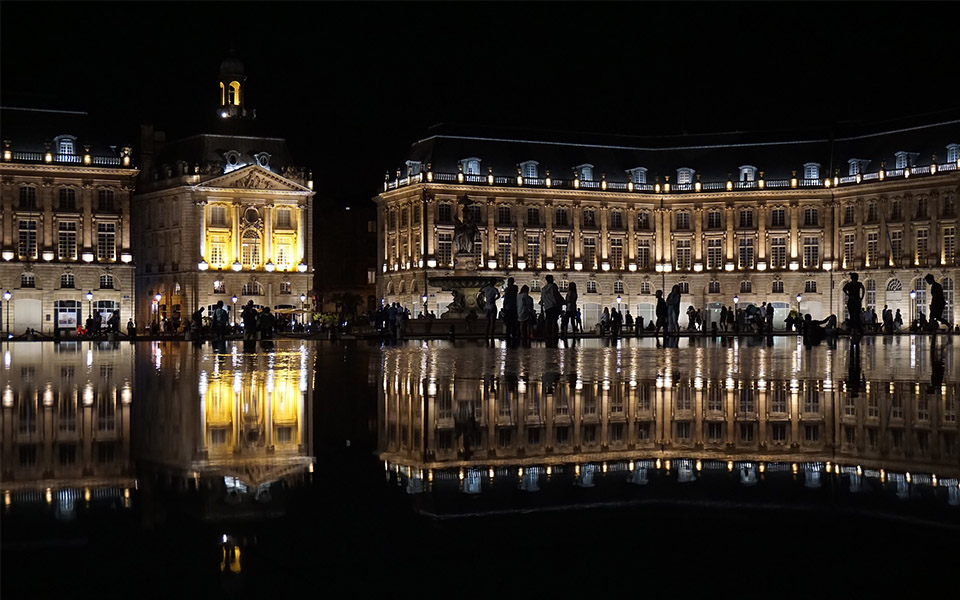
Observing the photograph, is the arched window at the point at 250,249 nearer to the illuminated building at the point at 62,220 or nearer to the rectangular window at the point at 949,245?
the illuminated building at the point at 62,220

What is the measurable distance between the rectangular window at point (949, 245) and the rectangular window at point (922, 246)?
122cm

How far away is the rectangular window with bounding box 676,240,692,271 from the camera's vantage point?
95.2 metres

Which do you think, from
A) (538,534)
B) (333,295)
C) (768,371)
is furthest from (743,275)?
(538,534)

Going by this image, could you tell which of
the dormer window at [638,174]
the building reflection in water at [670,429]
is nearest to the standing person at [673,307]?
the building reflection in water at [670,429]

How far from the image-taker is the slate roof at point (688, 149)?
290 ft

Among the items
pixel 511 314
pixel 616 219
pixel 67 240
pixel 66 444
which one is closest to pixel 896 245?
pixel 616 219

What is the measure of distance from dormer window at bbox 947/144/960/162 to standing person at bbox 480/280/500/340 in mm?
41160

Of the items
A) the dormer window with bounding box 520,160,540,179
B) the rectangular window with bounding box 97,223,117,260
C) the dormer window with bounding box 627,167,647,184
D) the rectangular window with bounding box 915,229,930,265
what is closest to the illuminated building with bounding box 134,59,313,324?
the rectangular window with bounding box 97,223,117,260

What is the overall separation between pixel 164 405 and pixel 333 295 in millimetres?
87703

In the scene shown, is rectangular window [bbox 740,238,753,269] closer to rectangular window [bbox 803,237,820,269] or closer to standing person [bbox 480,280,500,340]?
rectangular window [bbox 803,237,820,269]

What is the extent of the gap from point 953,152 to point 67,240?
58.2 meters

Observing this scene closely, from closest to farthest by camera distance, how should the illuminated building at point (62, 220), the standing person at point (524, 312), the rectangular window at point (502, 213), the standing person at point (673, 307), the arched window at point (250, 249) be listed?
the standing person at point (524, 312), the standing person at point (673, 307), the illuminated building at point (62, 220), the arched window at point (250, 249), the rectangular window at point (502, 213)

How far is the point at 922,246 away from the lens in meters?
87.5

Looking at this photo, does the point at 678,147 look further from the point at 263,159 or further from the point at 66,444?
the point at 66,444
